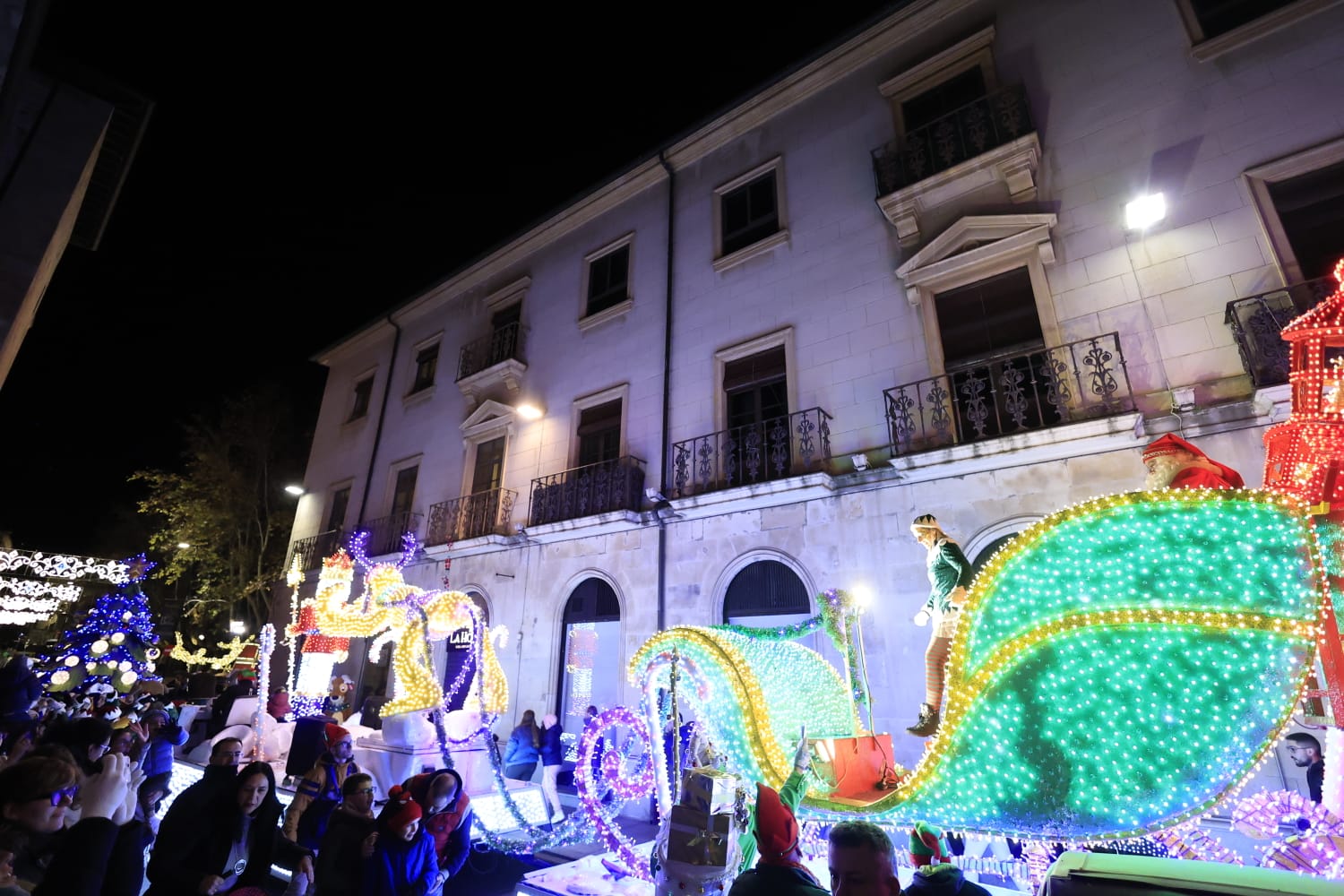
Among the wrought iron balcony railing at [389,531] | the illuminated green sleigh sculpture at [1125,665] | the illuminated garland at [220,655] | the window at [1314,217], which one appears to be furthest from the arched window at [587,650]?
the window at [1314,217]

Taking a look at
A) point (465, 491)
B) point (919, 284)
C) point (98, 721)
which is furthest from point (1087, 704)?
point (465, 491)

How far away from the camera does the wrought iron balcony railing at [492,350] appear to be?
15141mm

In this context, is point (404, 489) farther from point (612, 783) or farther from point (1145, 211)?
point (1145, 211)

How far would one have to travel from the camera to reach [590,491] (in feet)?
39.2

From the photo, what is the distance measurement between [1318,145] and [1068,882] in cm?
985

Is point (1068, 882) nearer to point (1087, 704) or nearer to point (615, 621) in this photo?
point (1087, 704)

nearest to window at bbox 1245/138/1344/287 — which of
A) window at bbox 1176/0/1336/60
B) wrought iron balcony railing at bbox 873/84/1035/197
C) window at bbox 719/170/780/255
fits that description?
window at bbox 1176/0/1336/60

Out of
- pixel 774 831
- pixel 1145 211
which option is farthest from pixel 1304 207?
pixel 774 831

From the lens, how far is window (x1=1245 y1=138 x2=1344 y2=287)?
22.9 feet

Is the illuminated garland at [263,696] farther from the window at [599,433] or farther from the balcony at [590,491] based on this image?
the window at [599,433]

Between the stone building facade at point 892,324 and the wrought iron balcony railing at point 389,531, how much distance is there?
3.85ft

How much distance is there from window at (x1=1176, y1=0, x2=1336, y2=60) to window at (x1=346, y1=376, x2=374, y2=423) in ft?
68.4

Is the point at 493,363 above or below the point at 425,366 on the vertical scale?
below

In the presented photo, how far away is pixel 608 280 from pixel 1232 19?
37.5 ft
